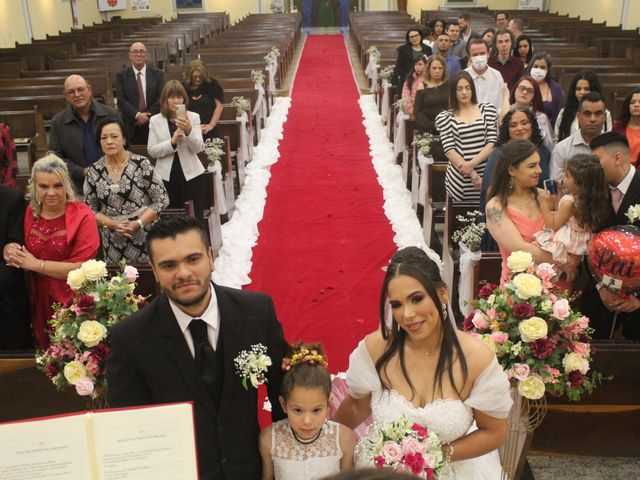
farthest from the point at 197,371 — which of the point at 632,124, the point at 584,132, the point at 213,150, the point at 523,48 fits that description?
the point at 523,48

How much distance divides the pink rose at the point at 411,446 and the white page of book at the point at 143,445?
0.85 m

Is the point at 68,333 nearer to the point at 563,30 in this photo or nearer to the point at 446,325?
the point at 446,325

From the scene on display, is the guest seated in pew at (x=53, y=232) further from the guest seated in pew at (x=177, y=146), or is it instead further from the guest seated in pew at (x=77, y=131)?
the guest seated in pew at (x=177, y=146)

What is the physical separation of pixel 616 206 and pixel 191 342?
260cm

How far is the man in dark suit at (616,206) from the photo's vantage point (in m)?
3.46

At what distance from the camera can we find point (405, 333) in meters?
2.37

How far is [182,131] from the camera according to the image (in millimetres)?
5359

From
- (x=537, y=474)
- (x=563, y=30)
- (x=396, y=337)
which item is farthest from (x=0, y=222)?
(x=563, y=30)

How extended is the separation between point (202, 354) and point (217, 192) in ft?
15.0

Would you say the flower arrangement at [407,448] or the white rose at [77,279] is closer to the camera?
the flower arrangement at [407,448]

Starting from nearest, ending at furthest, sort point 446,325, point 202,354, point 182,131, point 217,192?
point 202,354 < point 446,325 < point 182,131 < point 217,192

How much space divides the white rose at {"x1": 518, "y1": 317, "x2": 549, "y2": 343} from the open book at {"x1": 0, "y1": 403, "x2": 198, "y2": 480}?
66.2 inches

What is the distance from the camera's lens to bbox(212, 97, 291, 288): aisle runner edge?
229 inches

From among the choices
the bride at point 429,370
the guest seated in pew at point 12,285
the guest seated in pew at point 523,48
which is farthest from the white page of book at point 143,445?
the guest seated in pew at point 523,48
